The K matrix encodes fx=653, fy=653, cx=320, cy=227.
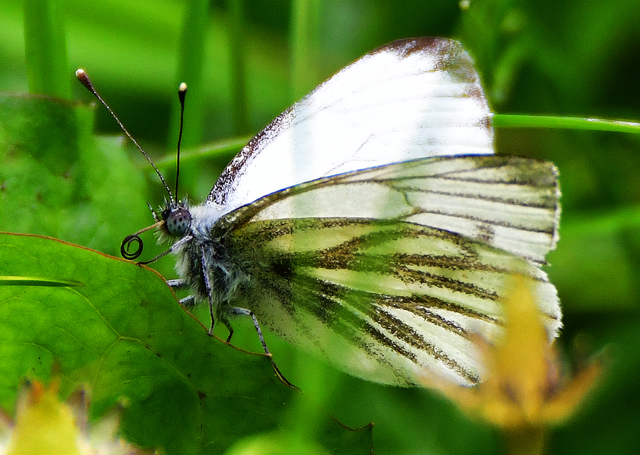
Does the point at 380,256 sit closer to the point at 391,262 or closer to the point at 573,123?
the point at 391,262

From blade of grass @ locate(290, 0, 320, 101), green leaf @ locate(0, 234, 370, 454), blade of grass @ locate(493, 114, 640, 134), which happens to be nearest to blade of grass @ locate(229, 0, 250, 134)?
blade of grass @ locate(290, 0, 320, 101)

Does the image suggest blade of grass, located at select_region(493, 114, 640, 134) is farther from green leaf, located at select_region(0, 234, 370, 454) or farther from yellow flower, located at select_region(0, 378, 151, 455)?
yellow flower, located at select_region(0, 378, 151, 455)

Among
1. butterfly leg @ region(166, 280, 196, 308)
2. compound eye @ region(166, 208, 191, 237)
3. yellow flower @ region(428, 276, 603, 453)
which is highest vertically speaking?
yellow flower @ region(428, 276, 603, 453)

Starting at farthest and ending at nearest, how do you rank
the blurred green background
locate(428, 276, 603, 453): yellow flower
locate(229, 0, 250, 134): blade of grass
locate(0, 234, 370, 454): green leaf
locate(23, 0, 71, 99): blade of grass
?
1. locate(229, 0, 250, 134): blade of grass
2. the blurred green background
3. locate(23, 0, 71, 99): blade of grass
4. locate(0, 234, 370, 454): green leaf
5. locate(428, 276, 603, 453): yellow flower

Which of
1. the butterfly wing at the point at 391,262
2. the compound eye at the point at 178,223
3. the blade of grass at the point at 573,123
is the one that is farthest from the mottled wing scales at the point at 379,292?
the blade of grass at the point at 573,123

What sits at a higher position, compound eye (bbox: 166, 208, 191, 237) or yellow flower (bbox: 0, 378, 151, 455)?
yellow flower (bbox: 0, 378, 151, 455)

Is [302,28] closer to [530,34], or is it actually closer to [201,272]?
[201,272]
